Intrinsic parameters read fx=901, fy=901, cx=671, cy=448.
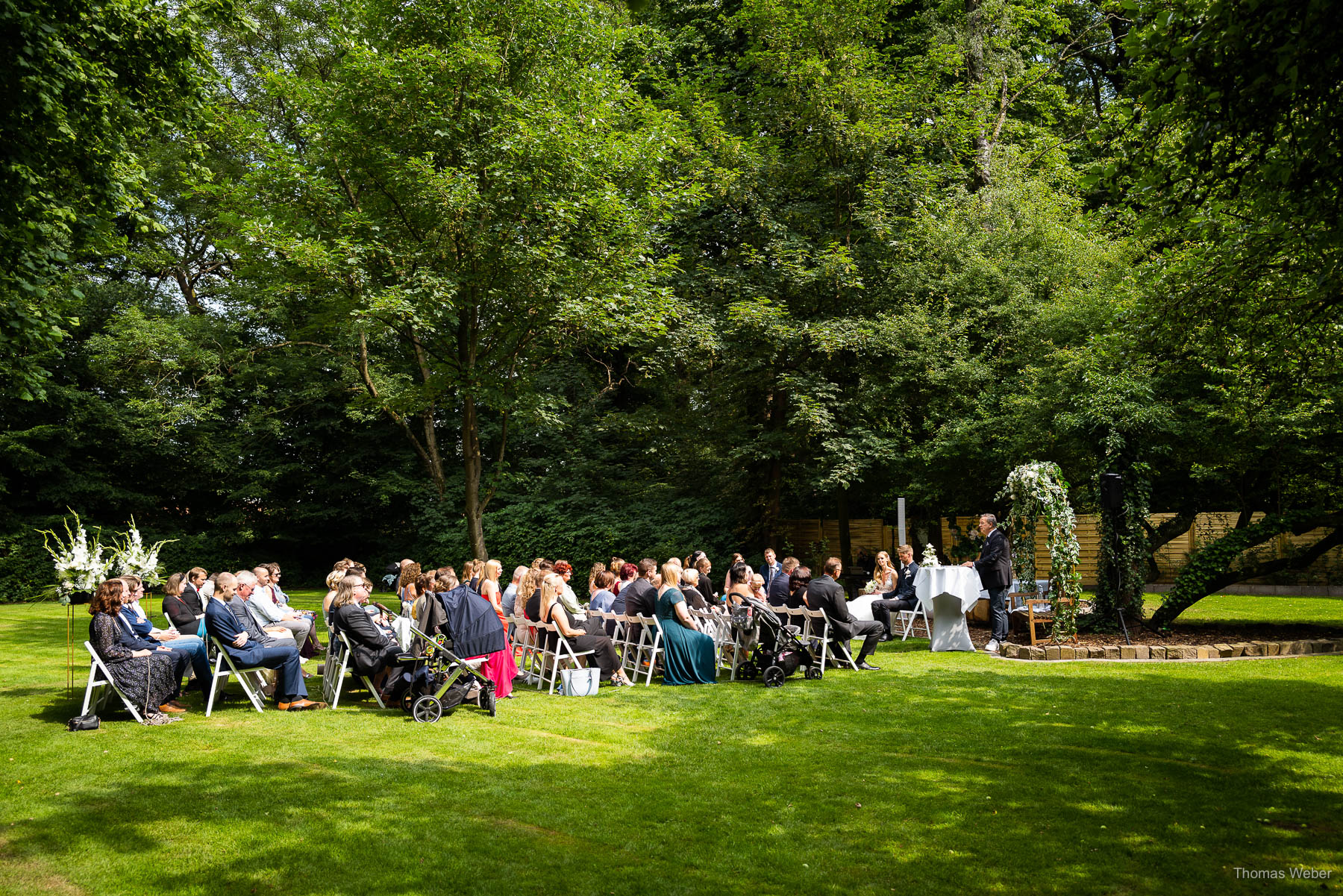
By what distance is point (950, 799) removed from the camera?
5.49m

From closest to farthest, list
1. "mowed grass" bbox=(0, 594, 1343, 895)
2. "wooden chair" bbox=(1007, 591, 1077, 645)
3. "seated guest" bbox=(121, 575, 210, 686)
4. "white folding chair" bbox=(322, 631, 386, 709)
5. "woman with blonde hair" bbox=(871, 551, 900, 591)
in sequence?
"mowed grass" bbox=(0, 594, 1343, 895) → "seated guest" bbox=(121, 575, 210, 686) → "white folding chair" bbox=(322, 631, 386, 709) → "wooden chair" bbox=(1007, 591, 1077, 645) → "woman with blonde hair" bbox=(871, 551, 900, 591)

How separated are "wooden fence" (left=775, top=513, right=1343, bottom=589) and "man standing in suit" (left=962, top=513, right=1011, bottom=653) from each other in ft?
24.3

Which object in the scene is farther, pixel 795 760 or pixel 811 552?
pixel 811 552

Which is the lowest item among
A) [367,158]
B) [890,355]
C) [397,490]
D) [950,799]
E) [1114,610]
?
[950,799]

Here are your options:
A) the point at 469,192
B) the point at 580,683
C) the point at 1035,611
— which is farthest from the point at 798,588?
the point at 469,192

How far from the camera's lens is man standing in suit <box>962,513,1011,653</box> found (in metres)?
11.7

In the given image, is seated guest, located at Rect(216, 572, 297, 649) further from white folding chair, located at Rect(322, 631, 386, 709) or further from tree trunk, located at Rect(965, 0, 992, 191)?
tree trunk, located at Rect(965, 0, 992, 191)

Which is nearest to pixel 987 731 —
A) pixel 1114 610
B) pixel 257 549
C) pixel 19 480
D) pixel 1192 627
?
pixel 1114 610

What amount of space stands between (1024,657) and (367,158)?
42.1ft

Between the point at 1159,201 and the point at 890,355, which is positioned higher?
the point at 890,355

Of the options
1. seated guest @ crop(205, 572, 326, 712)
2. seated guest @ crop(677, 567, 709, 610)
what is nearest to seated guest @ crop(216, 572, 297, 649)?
seated guest @ crop(205, 572, 326, 712)

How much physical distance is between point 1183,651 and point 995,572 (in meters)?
2.26

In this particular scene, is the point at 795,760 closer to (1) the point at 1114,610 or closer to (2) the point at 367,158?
(1) the point at 1114,610

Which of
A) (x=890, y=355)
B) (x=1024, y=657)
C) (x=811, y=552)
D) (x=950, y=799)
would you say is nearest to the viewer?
(x=950, y=799)
